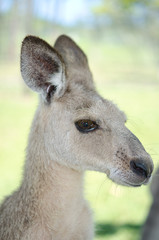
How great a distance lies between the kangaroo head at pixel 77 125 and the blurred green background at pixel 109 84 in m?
0.44

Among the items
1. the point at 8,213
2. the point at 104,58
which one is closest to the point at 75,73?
the point at 8,213

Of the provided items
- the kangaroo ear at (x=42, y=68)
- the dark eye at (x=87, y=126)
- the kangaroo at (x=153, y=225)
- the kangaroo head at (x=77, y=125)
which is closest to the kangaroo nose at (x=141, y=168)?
the kangaroo head at (x=77, y=125)

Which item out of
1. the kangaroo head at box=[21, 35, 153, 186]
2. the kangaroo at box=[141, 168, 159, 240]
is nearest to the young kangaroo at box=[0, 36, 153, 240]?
the kangaroo head at box=[21, 35, 153, 186]

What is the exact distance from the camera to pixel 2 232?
3.32 m

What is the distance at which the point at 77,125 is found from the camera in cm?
314

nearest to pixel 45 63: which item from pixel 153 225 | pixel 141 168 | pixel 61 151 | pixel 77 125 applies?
pixel 77 125

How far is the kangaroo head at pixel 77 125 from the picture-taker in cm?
290

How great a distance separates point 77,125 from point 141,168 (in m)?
0.69

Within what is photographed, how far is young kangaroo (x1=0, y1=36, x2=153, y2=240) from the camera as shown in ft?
9.88

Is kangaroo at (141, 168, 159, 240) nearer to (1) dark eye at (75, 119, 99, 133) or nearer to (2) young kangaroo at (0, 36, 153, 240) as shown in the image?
(2) young kangaroo at (0, 36, 153, 240)

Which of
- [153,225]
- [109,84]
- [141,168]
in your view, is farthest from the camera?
[109,84]

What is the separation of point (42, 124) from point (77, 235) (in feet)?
3.50

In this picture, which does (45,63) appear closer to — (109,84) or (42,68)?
(42,68)

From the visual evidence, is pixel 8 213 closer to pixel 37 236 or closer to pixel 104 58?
pixel 37 236
